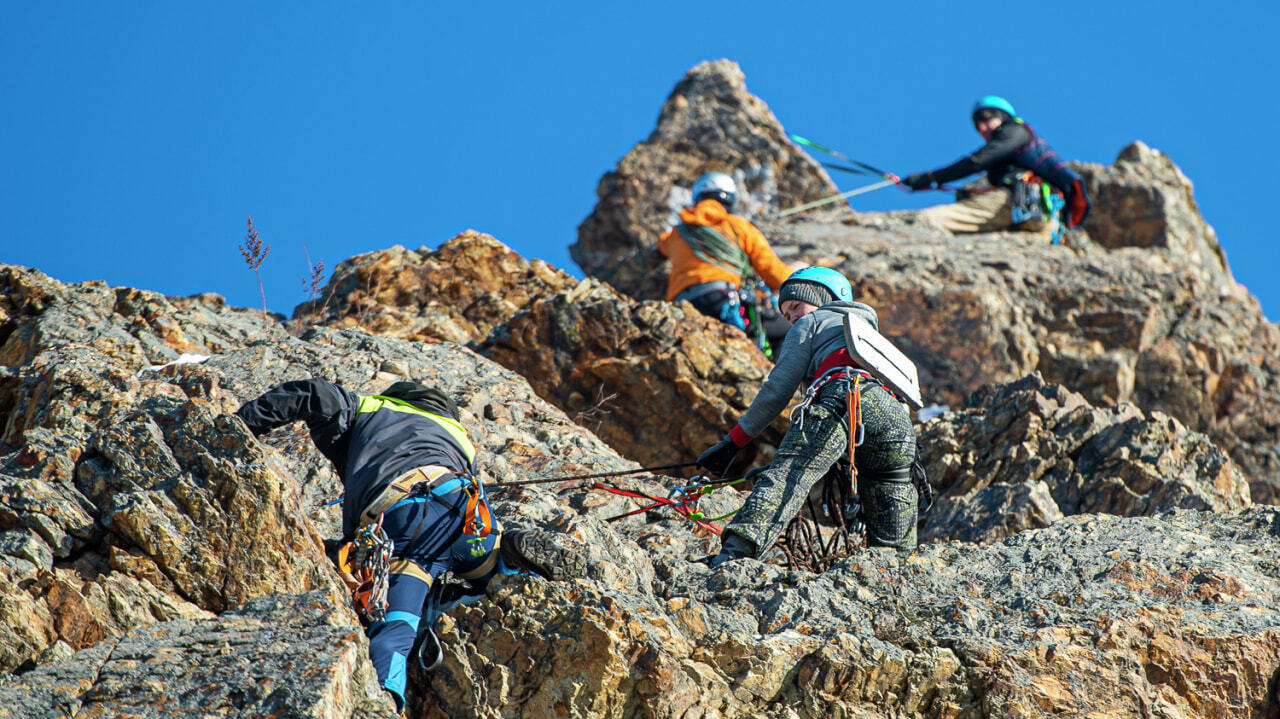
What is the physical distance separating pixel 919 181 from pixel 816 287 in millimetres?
8858

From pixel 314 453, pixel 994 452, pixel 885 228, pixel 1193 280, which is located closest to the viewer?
pixel 314 453

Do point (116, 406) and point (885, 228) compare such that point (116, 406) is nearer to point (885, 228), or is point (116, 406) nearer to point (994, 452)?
point (994, 452)

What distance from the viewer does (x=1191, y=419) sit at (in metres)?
14.5

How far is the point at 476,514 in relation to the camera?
5.97 metres

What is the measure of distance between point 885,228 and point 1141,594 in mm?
12326

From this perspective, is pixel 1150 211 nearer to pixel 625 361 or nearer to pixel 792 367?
pixel 625 361

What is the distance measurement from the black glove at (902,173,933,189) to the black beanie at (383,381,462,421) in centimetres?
1065

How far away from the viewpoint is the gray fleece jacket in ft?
24.5

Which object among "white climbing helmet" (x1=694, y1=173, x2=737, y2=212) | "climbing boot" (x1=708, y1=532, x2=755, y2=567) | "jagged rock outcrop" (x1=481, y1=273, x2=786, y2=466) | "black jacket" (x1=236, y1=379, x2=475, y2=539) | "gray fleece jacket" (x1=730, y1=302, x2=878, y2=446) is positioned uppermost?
"white climbing helmet" (x1=694, y1=173, x2=737, y2=212)

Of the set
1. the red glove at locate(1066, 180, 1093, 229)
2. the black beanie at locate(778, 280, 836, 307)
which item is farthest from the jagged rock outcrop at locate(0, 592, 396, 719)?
the red glove at locate(1066, 180, 1093, 229)

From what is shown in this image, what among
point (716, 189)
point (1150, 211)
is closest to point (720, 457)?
point (716, 189)

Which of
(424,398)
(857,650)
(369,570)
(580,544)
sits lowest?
(857,650)

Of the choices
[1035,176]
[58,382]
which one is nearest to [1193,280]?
→ [1035,176]

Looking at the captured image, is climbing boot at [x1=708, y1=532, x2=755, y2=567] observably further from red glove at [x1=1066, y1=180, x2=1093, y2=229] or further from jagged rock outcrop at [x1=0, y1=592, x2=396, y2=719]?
red glove at [x1=1066, y1=180, x2=1093, y2=229]
